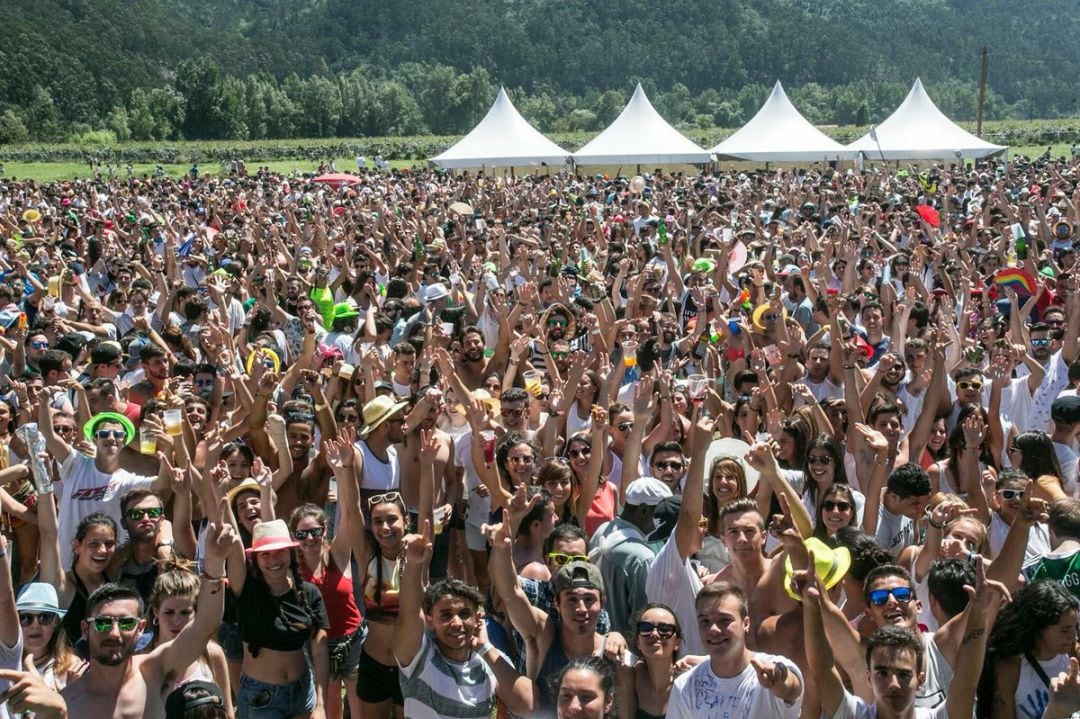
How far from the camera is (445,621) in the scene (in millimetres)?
3934

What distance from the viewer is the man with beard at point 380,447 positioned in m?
5.88

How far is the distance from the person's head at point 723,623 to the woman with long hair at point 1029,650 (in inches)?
29.7

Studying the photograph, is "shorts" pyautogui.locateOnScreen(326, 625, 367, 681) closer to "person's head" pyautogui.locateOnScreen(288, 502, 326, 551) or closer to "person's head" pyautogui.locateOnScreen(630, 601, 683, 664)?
"person's head" pyautogui.locateOnScreen(288, 502, 326, 551)

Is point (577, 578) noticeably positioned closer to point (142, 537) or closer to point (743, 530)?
point (743, 530)

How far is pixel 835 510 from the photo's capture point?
4852mm

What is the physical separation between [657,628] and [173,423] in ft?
9.00

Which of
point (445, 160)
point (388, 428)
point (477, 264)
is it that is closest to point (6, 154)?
point (445, 160)

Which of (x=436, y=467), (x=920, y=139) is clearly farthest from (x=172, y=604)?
(x=920, y=139)

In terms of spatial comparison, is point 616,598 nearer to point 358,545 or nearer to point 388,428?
point 358,545

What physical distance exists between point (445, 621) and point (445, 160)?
27159 mm

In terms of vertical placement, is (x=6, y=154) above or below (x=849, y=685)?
below

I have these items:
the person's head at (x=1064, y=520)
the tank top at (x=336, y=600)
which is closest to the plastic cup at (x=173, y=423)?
the tank top at (x=336, y=600)

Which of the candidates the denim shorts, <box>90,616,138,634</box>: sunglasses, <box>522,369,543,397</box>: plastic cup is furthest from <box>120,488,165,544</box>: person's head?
<box>522,369,543,397</box>: plastic cup

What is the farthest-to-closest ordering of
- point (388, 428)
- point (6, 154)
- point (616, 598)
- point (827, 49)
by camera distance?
1. point (827, 49)
2. point (6, 154)
3. point (388, 428)
4. point (616, 598)
